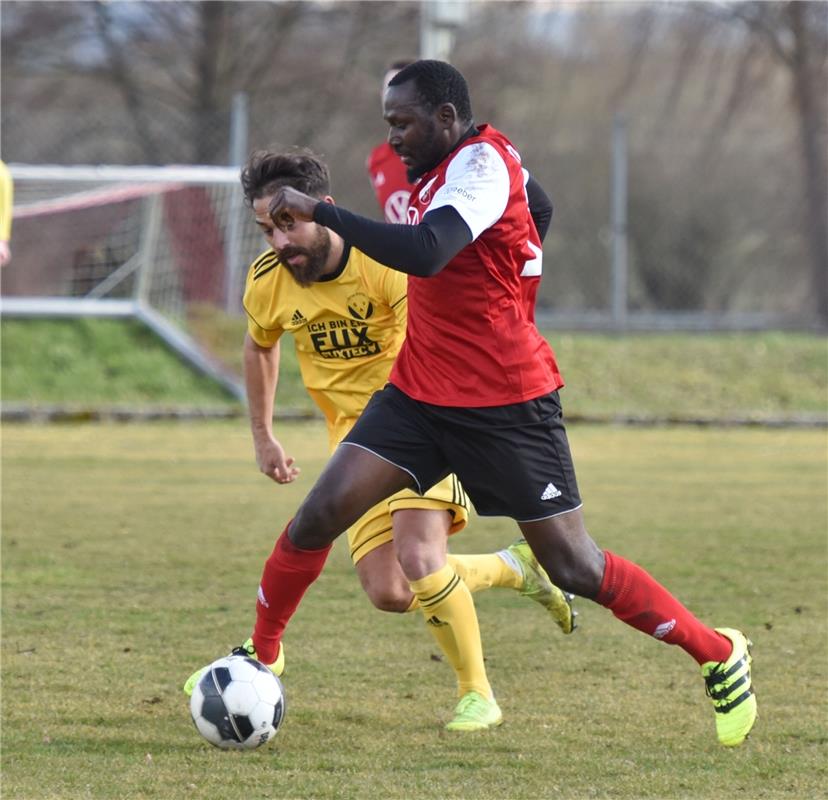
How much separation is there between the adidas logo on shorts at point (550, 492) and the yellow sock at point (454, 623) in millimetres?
556

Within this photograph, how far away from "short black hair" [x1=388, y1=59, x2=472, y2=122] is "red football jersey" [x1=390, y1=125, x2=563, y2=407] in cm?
12

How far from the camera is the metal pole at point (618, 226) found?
1396cm

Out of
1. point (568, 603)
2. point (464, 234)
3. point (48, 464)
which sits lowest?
point (48, 464)

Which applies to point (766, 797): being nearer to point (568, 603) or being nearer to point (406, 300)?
point (568, 603)

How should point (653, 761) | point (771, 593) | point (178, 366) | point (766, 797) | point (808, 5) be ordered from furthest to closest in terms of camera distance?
point (808, 5), point (178, 366), point (771, 593), point (653, 761), point (766, 797)

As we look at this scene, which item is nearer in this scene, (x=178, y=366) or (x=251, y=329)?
(x=251, y=329)

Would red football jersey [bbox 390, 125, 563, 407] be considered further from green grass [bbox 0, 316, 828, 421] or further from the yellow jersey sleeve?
green grass [bbox 0, 316, 828, 421]

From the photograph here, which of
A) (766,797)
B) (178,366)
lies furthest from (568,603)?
(178,366)

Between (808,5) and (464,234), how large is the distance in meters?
15.4

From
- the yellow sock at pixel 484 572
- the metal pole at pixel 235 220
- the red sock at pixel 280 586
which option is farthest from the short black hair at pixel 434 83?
the metal pole at pixel 235 220

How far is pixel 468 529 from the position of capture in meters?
7.62

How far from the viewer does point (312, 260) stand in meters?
4.50

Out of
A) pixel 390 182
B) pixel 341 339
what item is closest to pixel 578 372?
pixel 390 182

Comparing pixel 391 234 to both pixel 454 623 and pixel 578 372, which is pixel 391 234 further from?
pixel 578 372
